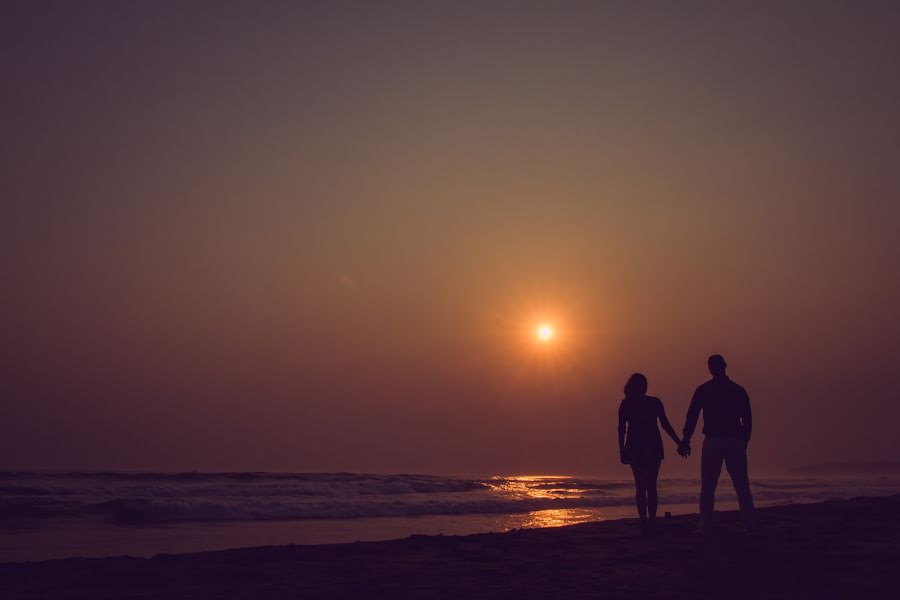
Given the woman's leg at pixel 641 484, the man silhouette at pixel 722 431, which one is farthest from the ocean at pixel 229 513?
the man silhouette at pixel 722 431

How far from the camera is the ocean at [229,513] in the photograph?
14367 mm

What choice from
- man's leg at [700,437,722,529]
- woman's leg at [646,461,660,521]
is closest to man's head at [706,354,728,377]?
man's leg at [700,437,722,529]

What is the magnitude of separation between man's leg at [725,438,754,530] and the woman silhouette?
0.80 metres

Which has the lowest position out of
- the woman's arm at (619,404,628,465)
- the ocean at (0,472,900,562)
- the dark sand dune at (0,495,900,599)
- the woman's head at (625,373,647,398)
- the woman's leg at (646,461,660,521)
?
the ocean at (0,472,900,562)

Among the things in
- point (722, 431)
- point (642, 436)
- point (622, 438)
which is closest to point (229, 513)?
point (622, 438)

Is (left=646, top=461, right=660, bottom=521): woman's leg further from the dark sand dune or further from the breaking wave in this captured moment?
the breaking wave

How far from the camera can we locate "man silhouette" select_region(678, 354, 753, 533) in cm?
1010

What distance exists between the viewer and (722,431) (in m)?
10.1

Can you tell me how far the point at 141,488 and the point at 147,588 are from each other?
2617 centimetres

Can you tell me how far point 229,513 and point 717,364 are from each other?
15361 mm

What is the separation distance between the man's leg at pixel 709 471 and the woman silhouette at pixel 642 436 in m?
0.51

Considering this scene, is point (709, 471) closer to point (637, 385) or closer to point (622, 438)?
point (622, 438)

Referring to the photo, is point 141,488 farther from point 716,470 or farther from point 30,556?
point 716,470

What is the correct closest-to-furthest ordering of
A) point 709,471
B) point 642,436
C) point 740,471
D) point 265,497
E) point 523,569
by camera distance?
point 523,569 → point 740,471 → point 709,471 → point 642,436 → point 265,497
